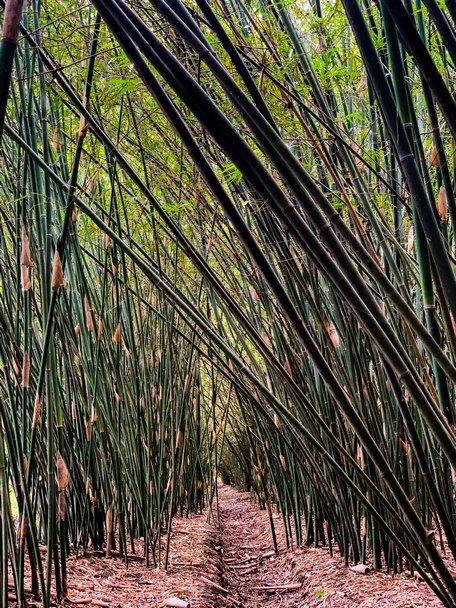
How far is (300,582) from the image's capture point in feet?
6.70

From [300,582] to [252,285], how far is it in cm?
112

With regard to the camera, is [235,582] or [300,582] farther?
[235,582]

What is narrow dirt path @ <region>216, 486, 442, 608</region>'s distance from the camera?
4.85 feet

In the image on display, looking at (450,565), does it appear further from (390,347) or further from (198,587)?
(390,347)

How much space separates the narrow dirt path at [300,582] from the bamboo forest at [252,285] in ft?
0.05

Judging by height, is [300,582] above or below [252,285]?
below

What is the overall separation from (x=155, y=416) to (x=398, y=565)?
116 cm

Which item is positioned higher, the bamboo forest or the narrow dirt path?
the bamboo forest

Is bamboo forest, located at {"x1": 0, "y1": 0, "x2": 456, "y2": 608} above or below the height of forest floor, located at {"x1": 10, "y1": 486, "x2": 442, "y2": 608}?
above

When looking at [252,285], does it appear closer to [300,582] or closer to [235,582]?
[300,582]

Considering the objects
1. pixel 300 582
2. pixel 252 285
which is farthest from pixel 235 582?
pixel 252 285

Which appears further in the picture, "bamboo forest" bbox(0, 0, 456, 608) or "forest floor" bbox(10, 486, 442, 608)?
"forest floor" bbox(10, 486, 442, 608)

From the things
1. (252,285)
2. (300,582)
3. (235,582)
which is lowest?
(235,582)

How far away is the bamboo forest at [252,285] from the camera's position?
756mm
